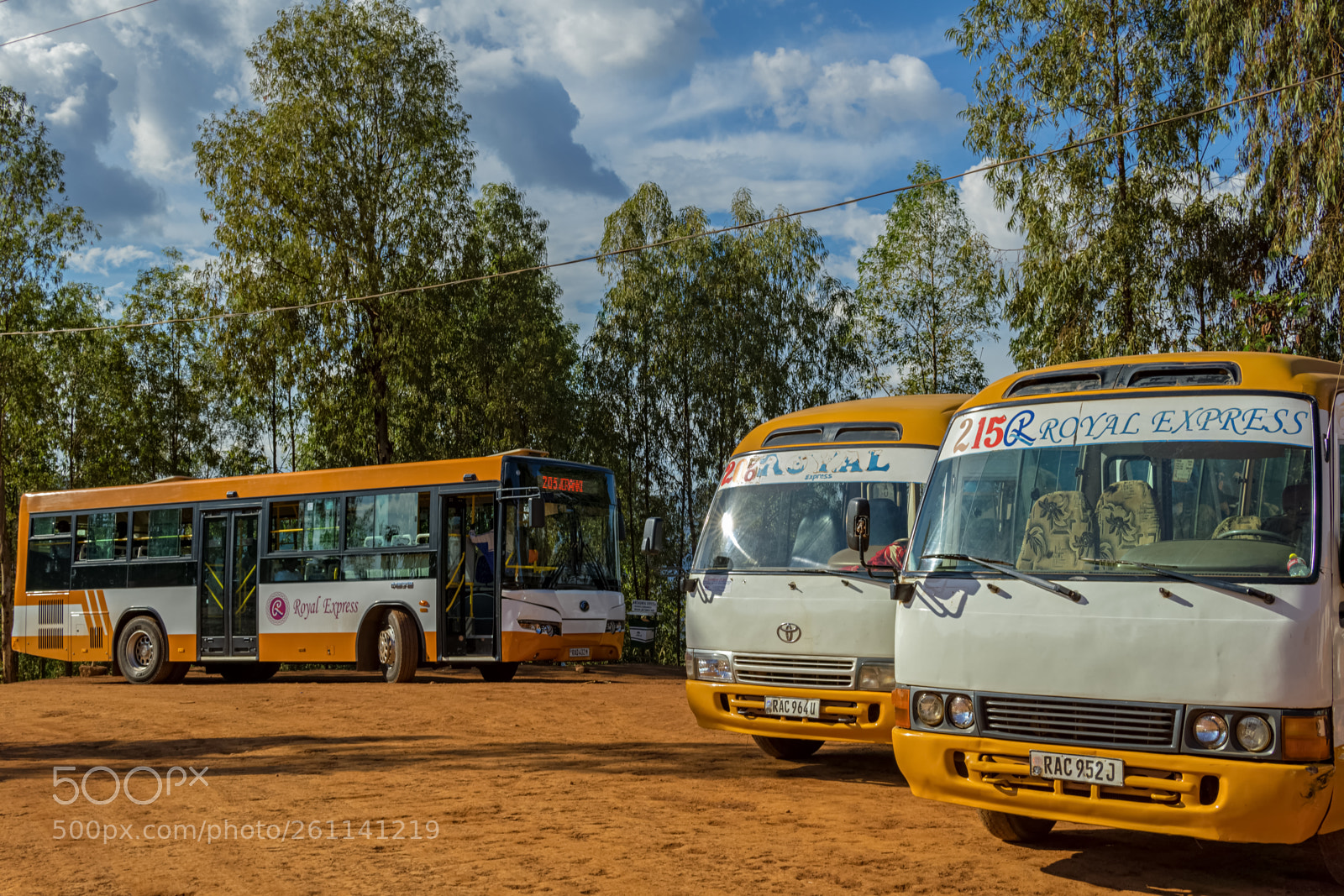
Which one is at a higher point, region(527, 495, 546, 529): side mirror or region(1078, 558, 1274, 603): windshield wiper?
region(527, 495, 546, 529): side mirror

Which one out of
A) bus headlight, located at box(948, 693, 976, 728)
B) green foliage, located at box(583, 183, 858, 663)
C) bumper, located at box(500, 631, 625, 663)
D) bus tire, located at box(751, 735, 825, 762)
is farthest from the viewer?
green foliage, located at box(583, 183, 858, 663)

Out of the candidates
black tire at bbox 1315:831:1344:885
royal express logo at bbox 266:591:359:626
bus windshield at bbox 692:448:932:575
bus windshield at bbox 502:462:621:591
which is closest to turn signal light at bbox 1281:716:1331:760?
black tire at bbox 1315:831:1344:885

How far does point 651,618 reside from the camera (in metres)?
38.8

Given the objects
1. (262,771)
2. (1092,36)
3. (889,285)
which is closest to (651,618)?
(889,285)

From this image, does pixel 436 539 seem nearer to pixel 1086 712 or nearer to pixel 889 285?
pixel 1086 712

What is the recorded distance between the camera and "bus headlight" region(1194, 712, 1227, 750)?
17.1 feet

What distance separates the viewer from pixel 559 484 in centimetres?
1741

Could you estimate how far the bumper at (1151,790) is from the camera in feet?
16.6

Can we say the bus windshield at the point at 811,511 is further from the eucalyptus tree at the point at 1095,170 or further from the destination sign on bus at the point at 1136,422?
the eucalyptus tree at the point at 1095,170

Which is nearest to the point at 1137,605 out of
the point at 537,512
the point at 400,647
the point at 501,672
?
the point at 537,512

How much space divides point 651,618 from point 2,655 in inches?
801

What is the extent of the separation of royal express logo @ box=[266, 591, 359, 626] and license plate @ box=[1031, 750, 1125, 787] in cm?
1378

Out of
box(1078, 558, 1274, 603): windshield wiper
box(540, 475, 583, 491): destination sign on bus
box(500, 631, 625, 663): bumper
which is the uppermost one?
box(540, 475, 583, 491): destination sign on bus

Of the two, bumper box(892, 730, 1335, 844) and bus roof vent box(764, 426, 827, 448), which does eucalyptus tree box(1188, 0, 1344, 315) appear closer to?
bus roof vent box(764, 426, 827, 448)
